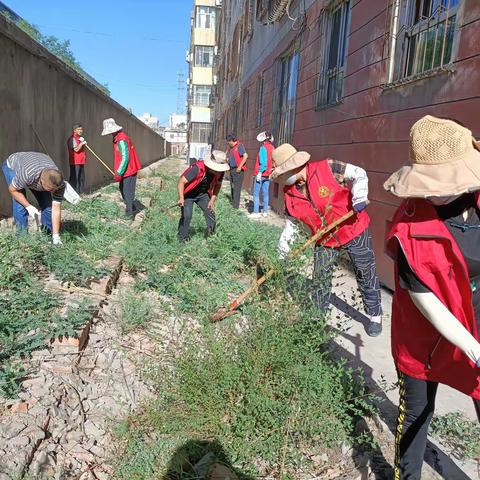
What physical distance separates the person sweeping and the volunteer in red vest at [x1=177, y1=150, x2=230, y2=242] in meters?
1.44

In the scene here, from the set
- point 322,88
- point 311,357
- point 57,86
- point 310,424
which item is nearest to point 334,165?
point 311,357

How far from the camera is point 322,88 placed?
7.08 metres

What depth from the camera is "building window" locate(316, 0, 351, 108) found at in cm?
632

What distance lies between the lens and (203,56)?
135ft

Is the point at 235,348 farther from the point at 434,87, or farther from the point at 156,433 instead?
the point at 434,87

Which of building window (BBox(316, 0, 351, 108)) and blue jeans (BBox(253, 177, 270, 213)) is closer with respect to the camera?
building window (BBox(316, 0, 351, 108))

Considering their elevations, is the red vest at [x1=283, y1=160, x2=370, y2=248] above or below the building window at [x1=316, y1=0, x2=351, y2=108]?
below

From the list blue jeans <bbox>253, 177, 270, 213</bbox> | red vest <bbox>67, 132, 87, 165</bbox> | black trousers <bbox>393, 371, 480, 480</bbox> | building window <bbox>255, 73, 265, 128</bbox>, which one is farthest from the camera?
building window <bbox>255, 73, 265, 128</bbox>

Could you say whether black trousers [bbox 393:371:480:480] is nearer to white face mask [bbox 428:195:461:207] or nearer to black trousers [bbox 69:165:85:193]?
white face mask [bbox 428:195:461:207]

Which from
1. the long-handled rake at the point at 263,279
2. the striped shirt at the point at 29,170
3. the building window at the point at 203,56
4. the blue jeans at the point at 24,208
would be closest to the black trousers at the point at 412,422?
the long-handled rake at the point at 263,279

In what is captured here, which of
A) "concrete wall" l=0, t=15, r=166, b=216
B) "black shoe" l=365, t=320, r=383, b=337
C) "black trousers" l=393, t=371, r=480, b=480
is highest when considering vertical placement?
"concrete wall" l=0, t=15, r=166, b=216

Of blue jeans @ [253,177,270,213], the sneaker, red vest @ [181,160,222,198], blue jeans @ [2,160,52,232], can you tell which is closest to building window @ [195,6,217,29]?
blue jeans @ [253,177,270,213]

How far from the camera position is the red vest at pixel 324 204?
3375 mm

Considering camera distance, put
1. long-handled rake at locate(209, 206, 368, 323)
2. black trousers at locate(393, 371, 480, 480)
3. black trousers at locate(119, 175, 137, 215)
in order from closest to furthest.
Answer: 1. black trousers at locate(393, 371, 480, 480)
2. long-handled rake at locate(209, 206, 368, 323)
3. black trousers at locate(119, 175, 137, 215)
